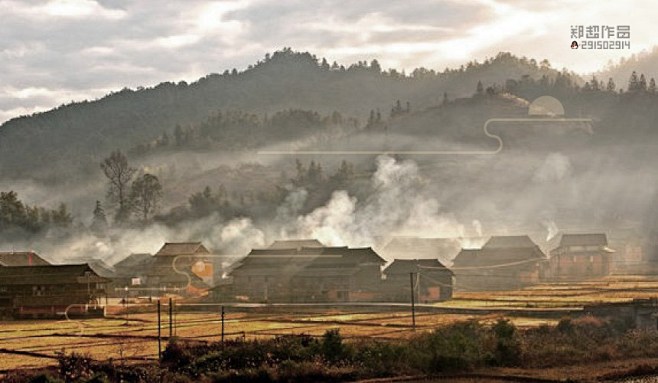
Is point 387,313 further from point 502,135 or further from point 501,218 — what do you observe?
point 502,135

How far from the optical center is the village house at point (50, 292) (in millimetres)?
72000

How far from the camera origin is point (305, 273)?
263ft

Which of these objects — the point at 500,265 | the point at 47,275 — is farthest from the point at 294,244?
the point at 47,275

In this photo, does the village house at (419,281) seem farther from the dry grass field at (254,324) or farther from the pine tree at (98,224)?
the pine tree at (98,224)

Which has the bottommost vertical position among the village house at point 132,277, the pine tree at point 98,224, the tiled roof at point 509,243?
the village house at point 132,277

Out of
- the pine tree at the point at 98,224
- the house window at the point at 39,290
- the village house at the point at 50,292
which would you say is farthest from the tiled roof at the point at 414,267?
the pine tree at the point at 98,224

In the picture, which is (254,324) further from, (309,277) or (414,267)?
(414,267)

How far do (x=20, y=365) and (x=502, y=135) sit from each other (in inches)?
6092

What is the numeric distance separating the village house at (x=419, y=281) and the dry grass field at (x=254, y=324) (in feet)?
7.15

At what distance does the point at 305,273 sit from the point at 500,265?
24.1 meters

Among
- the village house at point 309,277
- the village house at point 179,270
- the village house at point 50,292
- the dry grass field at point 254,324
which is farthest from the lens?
the village house at point 179,270

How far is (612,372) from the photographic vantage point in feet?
119

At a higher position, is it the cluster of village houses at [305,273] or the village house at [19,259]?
the village house at [19,259]

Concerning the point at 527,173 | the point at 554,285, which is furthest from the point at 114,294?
the point at 527,173
